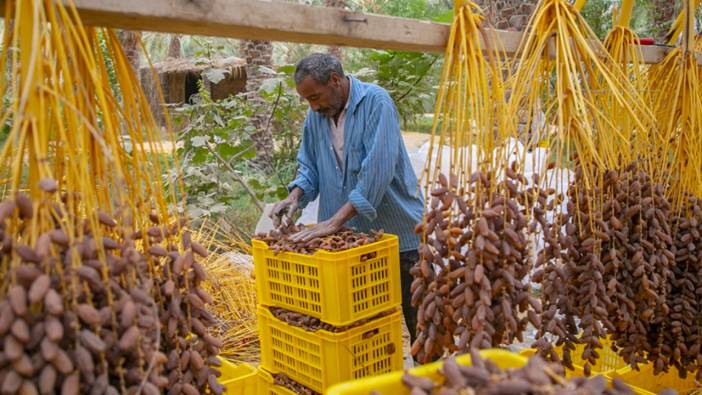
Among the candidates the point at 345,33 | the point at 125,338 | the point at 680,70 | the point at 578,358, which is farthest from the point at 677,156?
the point at 125,338

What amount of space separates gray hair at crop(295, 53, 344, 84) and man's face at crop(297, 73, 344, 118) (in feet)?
0.06

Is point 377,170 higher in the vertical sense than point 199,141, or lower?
higher

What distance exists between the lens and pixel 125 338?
1.18 metres

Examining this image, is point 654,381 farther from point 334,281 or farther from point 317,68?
point 317,68

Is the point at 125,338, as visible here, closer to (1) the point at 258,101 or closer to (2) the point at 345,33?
(2) the point at 345,33

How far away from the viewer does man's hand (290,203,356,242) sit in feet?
9.23

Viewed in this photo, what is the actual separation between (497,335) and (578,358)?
5.65 feet

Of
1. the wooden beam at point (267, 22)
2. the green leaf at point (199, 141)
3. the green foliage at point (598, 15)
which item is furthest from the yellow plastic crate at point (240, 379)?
the green foliage at point (598, 15)

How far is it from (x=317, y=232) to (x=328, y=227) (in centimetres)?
7

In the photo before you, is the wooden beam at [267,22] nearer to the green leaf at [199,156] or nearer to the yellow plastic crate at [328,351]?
the yellow plastic crate at [328,351]

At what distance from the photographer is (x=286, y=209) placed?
11.0 ft

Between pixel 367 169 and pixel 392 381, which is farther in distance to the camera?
pixel 367 169

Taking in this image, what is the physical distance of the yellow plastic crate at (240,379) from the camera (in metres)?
2.29

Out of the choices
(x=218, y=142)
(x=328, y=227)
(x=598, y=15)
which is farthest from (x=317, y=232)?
(x=598, y=15)
